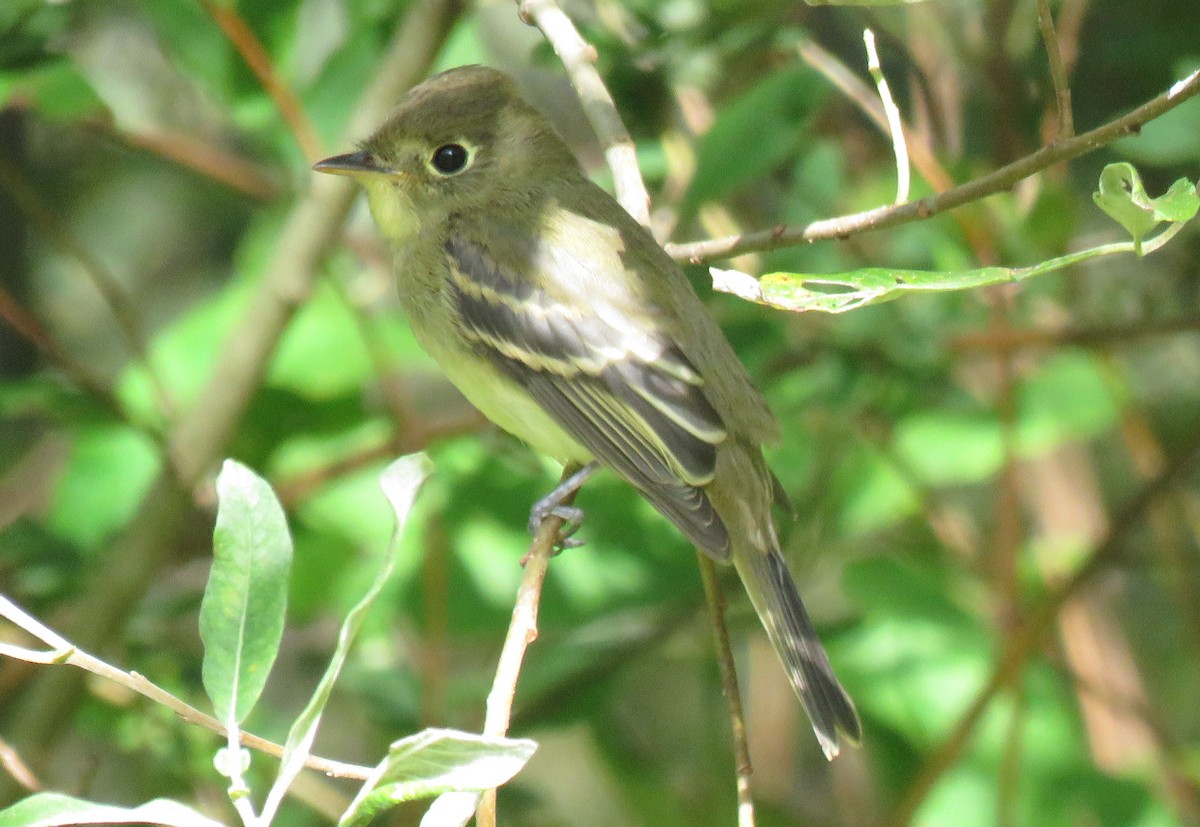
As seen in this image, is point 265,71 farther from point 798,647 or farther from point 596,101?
point 798,647

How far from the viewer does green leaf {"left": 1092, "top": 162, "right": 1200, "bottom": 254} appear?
4.86 feet

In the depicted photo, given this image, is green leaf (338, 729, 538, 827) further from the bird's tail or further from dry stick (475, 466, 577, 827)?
the bird's tail

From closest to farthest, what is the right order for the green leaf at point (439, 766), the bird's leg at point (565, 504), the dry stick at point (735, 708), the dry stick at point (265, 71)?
the green leaf at point (439, 766) < the dry stick at point (735, 708) < the bird's leg at point (565, 504) < the dry stick at point (265, 71)

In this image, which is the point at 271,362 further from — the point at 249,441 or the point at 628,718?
the point at 628,718

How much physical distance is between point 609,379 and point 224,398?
873mm

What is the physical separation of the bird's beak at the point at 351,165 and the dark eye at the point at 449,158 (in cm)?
16

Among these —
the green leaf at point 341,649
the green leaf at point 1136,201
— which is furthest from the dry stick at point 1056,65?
the green leaf at point 341,649

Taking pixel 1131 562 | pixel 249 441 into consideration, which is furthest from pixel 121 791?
pixel 1131 562

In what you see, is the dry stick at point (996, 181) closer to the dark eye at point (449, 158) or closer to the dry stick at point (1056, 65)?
the dry stick at point (1056, 65)

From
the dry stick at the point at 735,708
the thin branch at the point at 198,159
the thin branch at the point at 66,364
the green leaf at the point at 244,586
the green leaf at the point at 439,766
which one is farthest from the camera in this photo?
the thin branch at the point at 198,159

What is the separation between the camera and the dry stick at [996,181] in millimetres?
1584

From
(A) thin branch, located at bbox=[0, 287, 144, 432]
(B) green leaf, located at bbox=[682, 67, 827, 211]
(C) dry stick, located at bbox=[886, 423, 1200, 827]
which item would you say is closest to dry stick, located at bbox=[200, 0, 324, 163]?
(A) thin branch, located at bbox=[0, 287, 144, 432]

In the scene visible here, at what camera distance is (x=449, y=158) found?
3.21 metres

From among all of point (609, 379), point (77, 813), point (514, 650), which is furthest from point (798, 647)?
point (77, 813)
